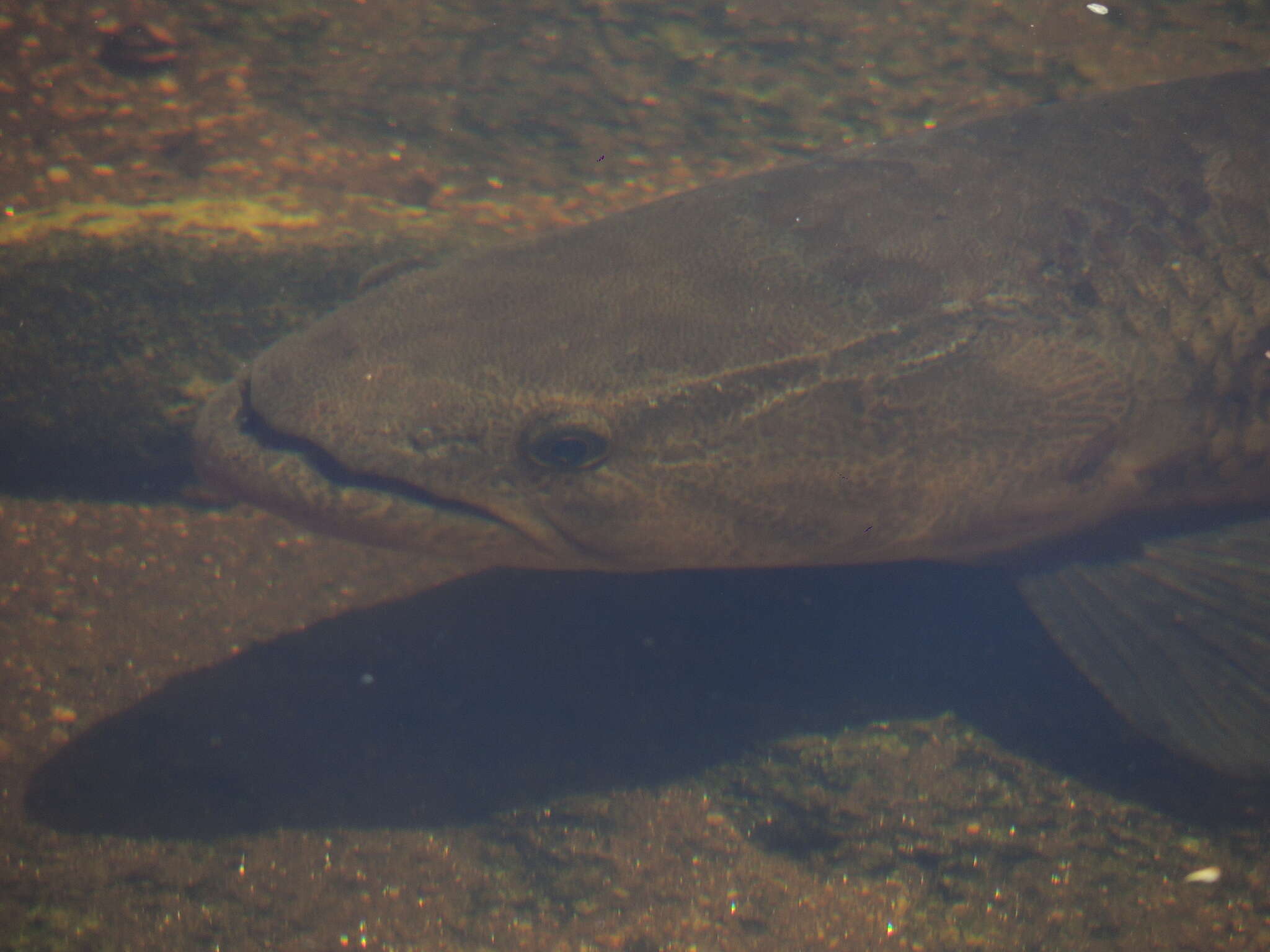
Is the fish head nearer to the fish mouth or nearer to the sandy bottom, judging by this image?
the fish mouth

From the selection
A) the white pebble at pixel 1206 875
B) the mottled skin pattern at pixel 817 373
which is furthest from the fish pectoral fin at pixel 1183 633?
the white pebble at pixel 1206 875

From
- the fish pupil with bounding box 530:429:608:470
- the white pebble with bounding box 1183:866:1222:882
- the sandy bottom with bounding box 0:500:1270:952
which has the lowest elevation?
the sandy bottom with bounding box 0:500:1270:952

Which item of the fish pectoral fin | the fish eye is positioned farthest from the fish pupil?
the fish pectoral fin

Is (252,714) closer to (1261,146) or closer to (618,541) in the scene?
(618,541)

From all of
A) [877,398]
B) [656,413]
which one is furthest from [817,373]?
[656,413]

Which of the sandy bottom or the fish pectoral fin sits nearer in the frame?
the sandy bottom

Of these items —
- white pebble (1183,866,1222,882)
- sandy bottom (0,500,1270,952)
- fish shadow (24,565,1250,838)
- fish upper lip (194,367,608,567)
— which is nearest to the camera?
sandy bottom (0,500,1270,952)

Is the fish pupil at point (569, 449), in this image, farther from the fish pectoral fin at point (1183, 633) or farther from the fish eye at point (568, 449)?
the fish pectoral fin at point (1183, 633)

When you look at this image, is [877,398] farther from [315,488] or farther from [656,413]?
[315,488]

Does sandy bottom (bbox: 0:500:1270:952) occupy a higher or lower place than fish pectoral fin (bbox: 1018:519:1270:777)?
lower
